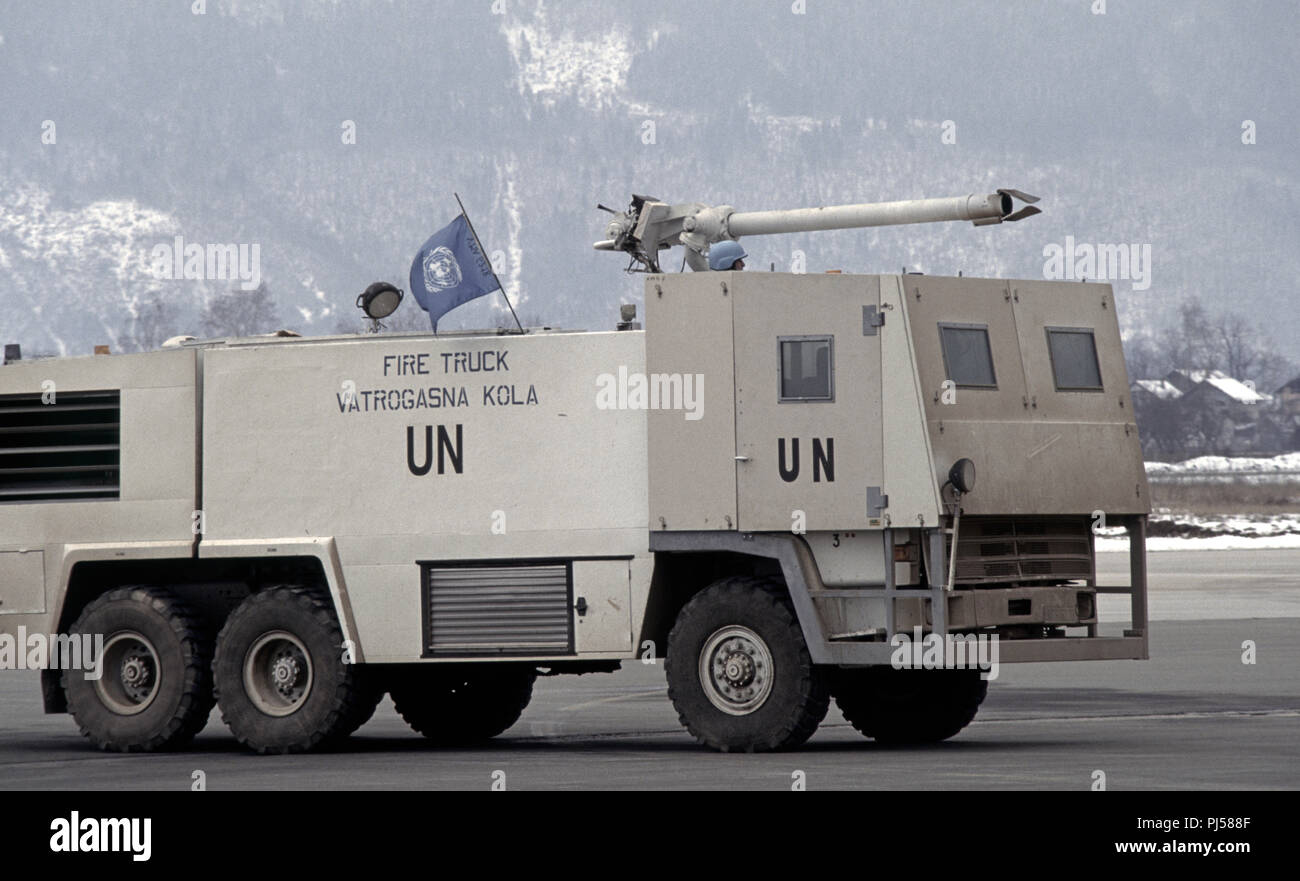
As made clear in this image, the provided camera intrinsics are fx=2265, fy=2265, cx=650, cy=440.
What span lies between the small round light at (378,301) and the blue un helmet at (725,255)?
2506 mm

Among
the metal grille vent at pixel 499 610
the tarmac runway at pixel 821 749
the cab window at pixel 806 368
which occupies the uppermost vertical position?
the cab window at pixel 806 368

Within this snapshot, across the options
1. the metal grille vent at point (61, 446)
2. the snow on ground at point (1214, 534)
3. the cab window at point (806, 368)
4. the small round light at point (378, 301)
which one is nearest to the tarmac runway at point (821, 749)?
the metal grille vent at point (61, 446)

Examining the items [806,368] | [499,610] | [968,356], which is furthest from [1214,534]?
[806,368]

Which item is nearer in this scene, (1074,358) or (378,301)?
(1074,358)

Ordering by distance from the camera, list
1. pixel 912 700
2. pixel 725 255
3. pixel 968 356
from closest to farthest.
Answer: pixel 968 356 < pixel 725 255 < pixel 912 700

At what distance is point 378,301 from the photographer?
17.0 meters

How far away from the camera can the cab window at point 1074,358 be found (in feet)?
51.6

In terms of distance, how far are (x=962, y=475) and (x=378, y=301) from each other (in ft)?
16.2

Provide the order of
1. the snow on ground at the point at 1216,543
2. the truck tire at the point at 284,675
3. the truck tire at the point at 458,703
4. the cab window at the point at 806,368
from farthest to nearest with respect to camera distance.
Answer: the snow on ground at the point at 1216,543
the truck tire at the point at 458,703
the truck tire at the point at 284,675
the cab window at the point at 806,368

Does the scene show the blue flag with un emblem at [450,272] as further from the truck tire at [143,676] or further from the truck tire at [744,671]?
the truck tire at [744,671]

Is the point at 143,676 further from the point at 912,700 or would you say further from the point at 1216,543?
the point at 1216,543
